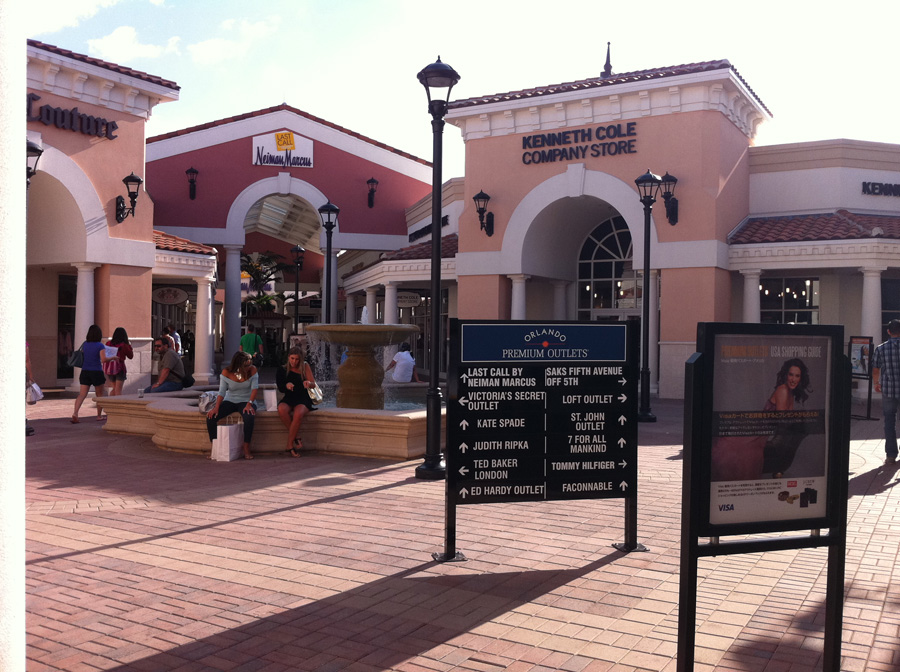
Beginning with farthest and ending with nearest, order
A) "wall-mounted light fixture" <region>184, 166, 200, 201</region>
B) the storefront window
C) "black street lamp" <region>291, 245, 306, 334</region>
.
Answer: "wall-mounted light fixture" <region>184, 166, 200, 201</region> < "black street lamp" <region>291, 245, 306, 334</region> < the storefront window

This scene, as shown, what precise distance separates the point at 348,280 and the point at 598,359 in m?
29.4

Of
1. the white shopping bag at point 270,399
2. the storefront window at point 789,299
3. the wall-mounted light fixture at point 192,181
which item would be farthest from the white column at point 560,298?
the white shopping bag at point 270,399

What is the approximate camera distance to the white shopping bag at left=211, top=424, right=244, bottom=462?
31.8 feet

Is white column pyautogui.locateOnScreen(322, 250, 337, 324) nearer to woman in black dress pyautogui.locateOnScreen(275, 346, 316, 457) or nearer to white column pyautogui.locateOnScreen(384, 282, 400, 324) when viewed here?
white column pyautogui.locateOnScreen(384, 282, 400, 324)

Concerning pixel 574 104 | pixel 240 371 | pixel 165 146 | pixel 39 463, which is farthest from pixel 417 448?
pixel 165 146

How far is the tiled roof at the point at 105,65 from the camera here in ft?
57.7

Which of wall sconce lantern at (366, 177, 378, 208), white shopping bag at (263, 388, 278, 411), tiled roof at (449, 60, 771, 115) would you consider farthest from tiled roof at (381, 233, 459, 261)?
white shopping bag at (263, 388, 278, 411)

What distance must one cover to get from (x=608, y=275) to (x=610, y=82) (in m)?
5.94

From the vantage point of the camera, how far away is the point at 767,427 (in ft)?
12.2

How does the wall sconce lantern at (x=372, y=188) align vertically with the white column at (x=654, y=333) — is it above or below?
above

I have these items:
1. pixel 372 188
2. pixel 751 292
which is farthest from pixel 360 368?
pixel 372 188

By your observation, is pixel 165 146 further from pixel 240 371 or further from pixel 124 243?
pixel 240 371

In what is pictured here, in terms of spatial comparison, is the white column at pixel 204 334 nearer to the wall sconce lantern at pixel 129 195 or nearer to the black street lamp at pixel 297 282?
the black street lamp at pixel 297 282

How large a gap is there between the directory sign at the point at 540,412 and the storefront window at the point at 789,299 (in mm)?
17130
